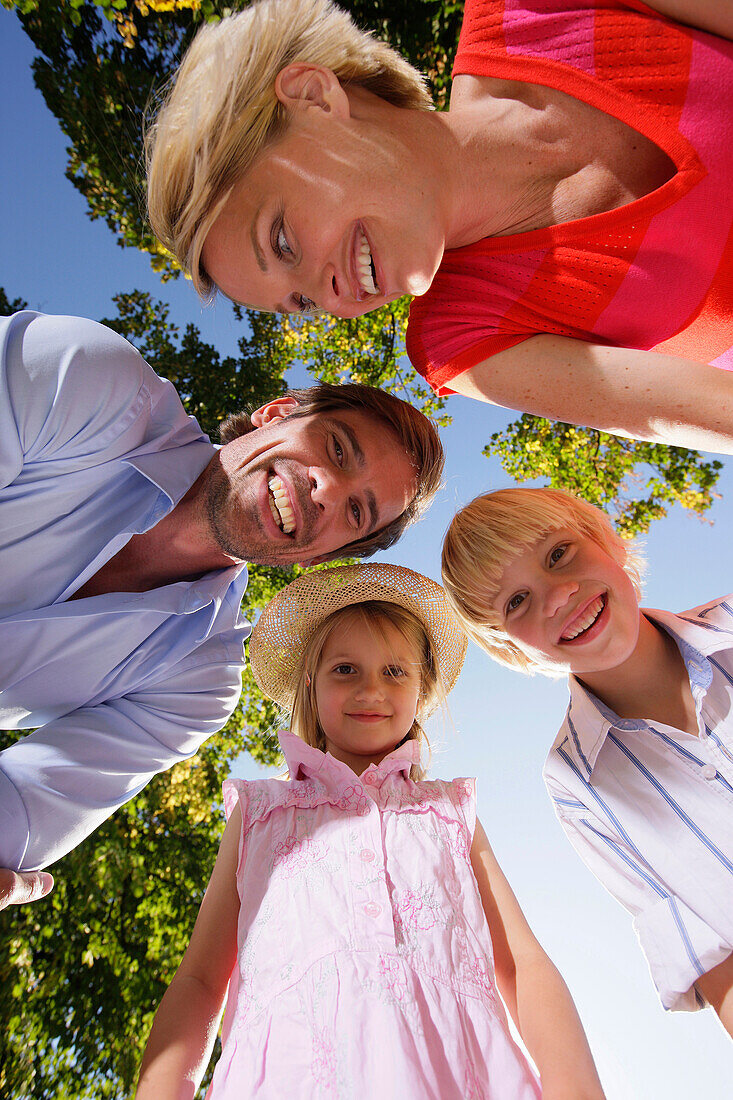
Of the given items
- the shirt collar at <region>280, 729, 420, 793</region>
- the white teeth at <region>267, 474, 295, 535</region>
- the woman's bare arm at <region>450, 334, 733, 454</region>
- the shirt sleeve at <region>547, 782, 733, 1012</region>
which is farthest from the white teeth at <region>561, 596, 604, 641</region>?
the white teeth at <region>267, 474, 295, 535</region>

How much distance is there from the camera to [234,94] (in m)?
1.73

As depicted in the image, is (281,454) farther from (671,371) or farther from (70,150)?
(70,150)

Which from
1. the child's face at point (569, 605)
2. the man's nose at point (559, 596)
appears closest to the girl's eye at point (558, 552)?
the child's face at point (569, 605)

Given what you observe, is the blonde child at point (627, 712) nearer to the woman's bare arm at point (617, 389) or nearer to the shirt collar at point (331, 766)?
the shirt collar at point (331, 766)

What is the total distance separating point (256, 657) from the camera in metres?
3.09

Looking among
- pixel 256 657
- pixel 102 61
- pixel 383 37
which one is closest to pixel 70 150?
pixel 102 61

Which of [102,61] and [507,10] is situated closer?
[507,10]

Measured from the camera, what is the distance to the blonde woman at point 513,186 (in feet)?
5.40

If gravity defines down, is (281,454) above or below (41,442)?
below

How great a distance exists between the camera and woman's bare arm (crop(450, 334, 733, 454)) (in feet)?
5.23

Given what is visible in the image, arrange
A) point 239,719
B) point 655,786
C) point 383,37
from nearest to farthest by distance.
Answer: point 655,786 < point 383,37 < point 239,719

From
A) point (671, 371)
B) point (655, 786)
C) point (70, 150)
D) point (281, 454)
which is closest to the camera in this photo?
point (671, 371)

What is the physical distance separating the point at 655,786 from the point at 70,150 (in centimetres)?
448

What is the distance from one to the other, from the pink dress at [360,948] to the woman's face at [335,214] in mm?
1485
